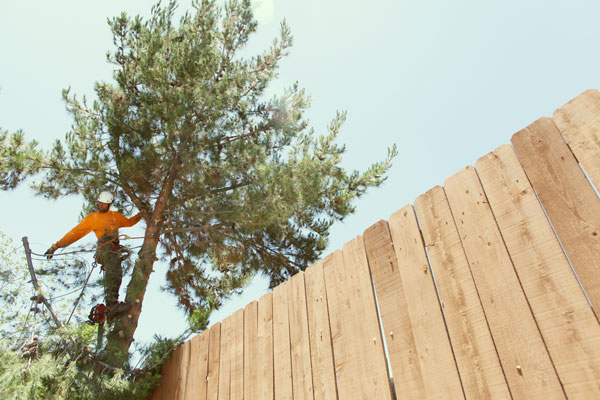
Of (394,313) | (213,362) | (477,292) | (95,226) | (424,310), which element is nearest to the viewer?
(477,292)

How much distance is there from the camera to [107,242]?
14.3 feet

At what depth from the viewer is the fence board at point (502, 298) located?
3.90ft

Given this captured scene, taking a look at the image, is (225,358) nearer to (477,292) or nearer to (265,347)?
(265,347)

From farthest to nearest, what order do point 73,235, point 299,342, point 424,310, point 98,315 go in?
point 73,235 → point 98,315 → point 299,342 → point 424,310

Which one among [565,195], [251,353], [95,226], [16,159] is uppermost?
[16,159]

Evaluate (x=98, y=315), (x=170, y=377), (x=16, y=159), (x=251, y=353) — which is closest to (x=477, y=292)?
(x=251, y=353)

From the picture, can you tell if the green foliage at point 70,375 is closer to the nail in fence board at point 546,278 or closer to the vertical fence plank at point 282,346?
the vertical fence plank at point 282,346

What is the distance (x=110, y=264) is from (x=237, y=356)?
2.76 metres

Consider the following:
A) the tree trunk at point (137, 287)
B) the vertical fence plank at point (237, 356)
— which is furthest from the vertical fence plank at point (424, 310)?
the tree trunk at point (137, 287)

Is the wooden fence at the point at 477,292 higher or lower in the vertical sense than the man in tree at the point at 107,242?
lower

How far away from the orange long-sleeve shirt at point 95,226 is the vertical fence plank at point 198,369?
2391 mm

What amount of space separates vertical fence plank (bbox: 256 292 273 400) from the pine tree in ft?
6.98

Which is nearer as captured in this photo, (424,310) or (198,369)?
(424,310)

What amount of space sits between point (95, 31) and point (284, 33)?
3271 millimetres
